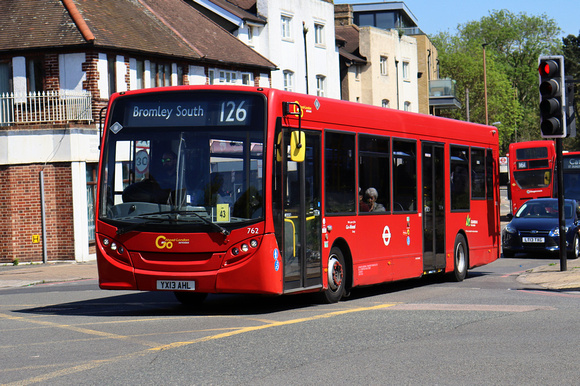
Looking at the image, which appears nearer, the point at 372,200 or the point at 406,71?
the point at 372,200

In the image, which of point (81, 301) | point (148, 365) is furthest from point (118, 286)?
point (148, 365)

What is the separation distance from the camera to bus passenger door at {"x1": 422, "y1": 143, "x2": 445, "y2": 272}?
16.6 m

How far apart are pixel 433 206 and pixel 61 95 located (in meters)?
15.9

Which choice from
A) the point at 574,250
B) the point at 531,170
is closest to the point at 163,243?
the point at 574,250

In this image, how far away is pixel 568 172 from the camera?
40.4 metres

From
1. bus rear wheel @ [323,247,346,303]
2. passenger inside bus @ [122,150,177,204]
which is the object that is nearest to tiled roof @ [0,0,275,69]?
bus rear wheel @ [323,247,346,303]

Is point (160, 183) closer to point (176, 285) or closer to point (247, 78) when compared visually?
point (176, 285)

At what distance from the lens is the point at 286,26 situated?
4859 centimetres

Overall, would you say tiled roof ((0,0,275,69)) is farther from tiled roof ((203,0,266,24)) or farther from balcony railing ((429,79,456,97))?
balcony railing ((429,79,456,97))

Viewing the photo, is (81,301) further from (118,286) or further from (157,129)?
(157,129)

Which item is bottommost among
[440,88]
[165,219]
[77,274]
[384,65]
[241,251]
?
[77,274]

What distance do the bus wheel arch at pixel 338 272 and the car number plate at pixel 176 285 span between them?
2.20 m

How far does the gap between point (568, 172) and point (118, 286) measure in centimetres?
3177

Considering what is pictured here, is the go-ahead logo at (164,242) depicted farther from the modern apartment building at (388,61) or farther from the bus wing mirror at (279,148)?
the modern apartment building at (388,61)
